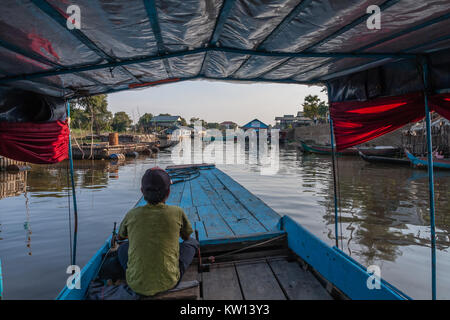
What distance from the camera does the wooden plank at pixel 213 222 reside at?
12.1 ft

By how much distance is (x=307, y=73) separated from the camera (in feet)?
12.8

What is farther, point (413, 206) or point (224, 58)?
point (413, 206)

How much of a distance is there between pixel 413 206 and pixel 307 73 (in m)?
6.72

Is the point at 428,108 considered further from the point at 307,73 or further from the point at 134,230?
the point at 134,230

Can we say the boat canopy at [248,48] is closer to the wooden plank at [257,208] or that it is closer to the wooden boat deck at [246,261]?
the wooden plank at [257,208]

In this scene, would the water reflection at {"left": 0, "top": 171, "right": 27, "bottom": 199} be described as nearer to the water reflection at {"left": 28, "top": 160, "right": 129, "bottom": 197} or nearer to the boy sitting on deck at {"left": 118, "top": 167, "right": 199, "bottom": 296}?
the water reflection at {"left": 28, "top": 160, "right": 129, "bottom": 197}

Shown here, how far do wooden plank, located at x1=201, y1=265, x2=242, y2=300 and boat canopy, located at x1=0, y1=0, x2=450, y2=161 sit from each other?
2660mm

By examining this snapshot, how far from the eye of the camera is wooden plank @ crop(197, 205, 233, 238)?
3682 mm

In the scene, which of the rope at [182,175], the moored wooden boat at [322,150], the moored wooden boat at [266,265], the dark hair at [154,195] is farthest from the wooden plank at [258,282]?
the moored wooden boat at [322,150]

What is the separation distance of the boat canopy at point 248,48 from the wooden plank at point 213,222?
249 cm

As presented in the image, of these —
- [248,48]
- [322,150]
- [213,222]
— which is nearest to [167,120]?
[322,150]

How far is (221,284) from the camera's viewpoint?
2.72 meters

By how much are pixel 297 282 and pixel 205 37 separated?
288 cm
